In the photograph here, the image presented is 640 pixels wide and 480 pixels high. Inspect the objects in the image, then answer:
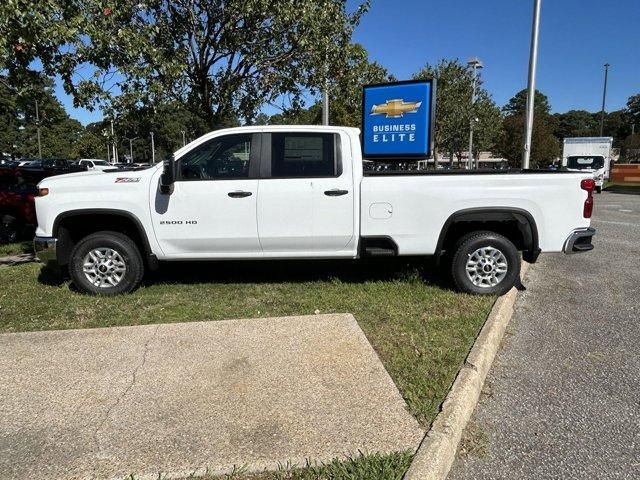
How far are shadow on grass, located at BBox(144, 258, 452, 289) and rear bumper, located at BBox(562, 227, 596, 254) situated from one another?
1.37m

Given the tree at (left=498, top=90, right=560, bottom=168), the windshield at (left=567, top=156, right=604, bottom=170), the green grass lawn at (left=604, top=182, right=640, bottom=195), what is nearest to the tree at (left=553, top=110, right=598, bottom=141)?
the tree at (left=498, top=90, right=560, bottom=168)

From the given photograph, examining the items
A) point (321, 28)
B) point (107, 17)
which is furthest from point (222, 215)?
point (321, 28)

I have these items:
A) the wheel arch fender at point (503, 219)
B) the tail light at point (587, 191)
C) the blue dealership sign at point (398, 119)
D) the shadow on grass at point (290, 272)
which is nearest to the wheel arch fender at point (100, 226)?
the shadow on grass at point (290, 272)

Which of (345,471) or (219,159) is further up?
(219,159)

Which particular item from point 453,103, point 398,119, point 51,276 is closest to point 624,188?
point 453,103

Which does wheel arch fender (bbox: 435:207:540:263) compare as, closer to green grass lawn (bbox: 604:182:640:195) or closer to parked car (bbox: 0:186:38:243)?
parked car (bbox: 0:186:38:243)

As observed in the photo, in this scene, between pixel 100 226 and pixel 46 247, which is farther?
pixel 100 226

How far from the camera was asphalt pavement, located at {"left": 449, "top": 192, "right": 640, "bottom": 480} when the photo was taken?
2.85m

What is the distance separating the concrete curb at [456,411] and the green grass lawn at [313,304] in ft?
0.27

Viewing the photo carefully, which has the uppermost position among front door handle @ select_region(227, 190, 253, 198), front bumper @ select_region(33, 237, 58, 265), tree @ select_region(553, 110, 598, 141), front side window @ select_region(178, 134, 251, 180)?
tree @ select_region(553, 110, 598, 141)

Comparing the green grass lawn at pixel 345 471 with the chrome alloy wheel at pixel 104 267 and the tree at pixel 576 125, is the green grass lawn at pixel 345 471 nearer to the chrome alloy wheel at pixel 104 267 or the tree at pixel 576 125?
the chrome alloy wheel at pixel 104 267

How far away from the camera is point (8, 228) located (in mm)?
10312

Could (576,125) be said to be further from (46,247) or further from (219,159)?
(46,247)

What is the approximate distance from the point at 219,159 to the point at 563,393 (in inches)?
156
